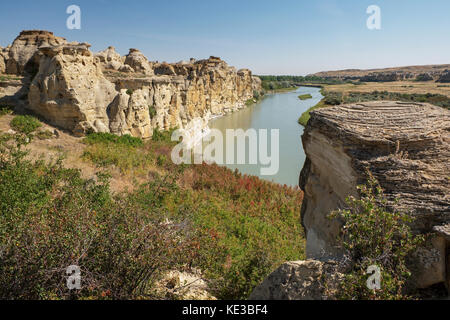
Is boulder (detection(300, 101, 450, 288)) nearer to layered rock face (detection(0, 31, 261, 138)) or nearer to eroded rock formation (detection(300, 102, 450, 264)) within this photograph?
eroded rock formation (detection(300, 102, 450, 264))

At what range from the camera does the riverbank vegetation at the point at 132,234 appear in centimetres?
319

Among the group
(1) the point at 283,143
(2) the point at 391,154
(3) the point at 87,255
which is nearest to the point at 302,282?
(2) the point at 391,154

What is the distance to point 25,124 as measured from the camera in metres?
12.1

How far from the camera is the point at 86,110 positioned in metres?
13.2

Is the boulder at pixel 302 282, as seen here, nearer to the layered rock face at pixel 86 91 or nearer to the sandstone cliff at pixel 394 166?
the sandstone cliff at pixel 394 166

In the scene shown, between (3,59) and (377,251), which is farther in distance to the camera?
(3,59)

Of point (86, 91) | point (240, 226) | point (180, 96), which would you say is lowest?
point (240, 226)

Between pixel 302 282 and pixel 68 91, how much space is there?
13833 millimetres

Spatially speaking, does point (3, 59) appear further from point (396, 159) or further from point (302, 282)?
point (396, 159)

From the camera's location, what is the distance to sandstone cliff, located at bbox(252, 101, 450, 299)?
2881mm

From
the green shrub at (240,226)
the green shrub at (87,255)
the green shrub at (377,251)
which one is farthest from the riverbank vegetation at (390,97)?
the green shrub at (87,255)

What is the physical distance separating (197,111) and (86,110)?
12.7 m

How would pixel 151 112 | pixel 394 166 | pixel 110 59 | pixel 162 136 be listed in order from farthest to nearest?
pixel 110 59, pixel 151 112, pixel 162 136, pixel 394 166
